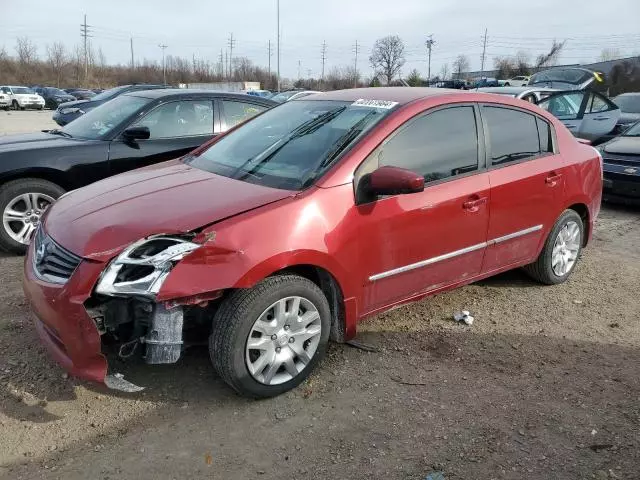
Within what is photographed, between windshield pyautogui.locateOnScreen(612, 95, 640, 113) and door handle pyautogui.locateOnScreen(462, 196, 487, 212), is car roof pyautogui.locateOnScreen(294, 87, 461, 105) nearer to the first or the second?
door handle pyautogui.locateOnScreen(462, 196, 487, 212)

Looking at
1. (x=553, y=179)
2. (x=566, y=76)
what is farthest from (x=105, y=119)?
(x=566, y=76)

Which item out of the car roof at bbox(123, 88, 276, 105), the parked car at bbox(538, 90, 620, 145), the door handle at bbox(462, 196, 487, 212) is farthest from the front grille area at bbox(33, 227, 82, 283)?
the parked car at bbox(538, 90, 620, 145)

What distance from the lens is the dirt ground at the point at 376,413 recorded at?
8.32ft

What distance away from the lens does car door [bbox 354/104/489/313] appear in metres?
3.29

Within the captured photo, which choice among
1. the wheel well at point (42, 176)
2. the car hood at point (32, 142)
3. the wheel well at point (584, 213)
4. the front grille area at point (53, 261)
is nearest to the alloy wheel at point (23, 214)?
the wheel well at point (42, 176)

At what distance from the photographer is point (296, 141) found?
3590mm

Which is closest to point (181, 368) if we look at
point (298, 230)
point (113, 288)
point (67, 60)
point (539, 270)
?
point (113, 288)

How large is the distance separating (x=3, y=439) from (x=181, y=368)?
99 centimetres

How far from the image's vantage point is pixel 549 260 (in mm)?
4645

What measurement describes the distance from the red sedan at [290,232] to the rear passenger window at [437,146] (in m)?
0.01

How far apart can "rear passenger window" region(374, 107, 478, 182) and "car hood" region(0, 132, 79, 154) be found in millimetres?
3728

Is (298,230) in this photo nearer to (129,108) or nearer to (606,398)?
(606,398)

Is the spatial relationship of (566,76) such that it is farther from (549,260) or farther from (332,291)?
(332,291)

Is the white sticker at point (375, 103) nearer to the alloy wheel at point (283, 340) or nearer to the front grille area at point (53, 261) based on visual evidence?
the alloy wheel at point (283, 340)
